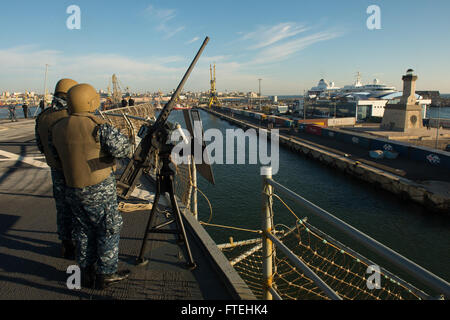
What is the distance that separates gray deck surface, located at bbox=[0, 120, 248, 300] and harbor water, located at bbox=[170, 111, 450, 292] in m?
7.86

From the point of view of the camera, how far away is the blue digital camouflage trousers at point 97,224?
9.30ft

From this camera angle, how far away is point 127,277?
10.4 feet

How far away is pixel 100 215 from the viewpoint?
9.54ft

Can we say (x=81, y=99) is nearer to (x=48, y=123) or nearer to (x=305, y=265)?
(x=48, y=123)

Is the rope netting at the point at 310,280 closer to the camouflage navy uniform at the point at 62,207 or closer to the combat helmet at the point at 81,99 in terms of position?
the camouflage navy uniform at the point at 62,207

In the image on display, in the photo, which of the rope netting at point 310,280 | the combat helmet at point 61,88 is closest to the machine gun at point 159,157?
the combat helmet at point 61,88

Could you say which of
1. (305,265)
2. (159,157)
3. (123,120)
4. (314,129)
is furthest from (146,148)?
(314,129)

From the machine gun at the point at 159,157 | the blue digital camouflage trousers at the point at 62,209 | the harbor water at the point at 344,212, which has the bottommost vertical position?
the harbor water at the point at 344,212

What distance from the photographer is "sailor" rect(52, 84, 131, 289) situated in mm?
2701

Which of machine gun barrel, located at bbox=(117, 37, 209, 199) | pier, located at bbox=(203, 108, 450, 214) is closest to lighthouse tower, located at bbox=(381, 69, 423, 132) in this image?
pier, located at bbox=(203, 108, 450, 214)

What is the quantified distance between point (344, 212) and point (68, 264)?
1596 cm

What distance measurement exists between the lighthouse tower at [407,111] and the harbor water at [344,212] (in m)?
15.6

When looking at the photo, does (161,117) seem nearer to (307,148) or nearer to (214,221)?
(214,221)
